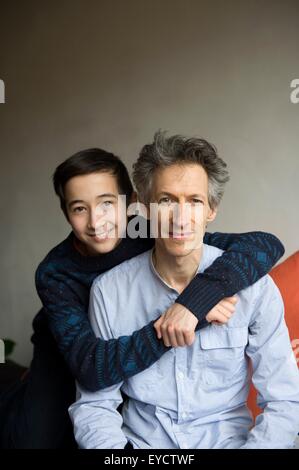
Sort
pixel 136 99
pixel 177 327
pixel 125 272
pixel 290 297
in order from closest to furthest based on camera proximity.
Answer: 1. pixel 177 327
2. pixel 125 272
3. pixel 290 297
4. pixel 136 99

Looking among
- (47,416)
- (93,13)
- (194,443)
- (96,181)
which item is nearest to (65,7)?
(93,13)

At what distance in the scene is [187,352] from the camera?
1419 mm

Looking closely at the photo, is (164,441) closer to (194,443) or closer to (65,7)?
(194,443)

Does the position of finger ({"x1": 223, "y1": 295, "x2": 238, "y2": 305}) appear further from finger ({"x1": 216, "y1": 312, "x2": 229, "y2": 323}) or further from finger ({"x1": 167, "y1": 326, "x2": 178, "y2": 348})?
finger ({"x1": 167, "y1": 326, "x2": 178, "y2": 348})

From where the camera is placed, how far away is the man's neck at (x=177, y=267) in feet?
4.64

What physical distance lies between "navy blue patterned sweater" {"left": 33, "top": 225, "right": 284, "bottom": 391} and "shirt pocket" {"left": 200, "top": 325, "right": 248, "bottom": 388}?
0.09m

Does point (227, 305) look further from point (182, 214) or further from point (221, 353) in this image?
point (182, 214)

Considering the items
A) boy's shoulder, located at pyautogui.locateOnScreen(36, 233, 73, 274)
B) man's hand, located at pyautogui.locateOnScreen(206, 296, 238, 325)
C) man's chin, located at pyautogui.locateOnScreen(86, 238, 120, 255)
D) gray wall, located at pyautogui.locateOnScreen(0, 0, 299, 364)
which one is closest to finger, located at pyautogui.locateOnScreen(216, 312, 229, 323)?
man's hand, located at pyautogui.locateOnScreen(206, 296, 238, 325)

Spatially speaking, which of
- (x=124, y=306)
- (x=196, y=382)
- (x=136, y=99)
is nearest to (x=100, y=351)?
(x=124, y=306)

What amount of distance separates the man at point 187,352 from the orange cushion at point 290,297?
322mm

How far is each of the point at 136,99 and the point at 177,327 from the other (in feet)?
6.19

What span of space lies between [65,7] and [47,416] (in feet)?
7.40

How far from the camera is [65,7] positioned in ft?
Result: 10.0

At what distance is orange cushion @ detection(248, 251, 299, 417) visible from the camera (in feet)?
5.82
